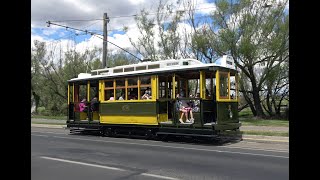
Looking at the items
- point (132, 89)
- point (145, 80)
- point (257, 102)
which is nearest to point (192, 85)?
point (145, 80)

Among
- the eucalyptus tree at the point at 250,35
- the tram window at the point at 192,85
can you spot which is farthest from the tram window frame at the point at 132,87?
the eucalyptus tree at the point at 250,35

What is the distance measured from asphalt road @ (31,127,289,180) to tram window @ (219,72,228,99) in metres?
2.86

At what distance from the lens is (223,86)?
50.2ft

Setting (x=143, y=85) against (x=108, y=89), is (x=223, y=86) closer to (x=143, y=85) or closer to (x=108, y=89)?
(x=143, y=85)

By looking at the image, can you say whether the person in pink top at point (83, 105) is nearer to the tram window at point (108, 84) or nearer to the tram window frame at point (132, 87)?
the tram window at point (108, 84)

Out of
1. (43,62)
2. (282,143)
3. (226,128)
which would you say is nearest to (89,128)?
(226,128)

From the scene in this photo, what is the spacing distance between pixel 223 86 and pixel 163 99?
8.70 feet

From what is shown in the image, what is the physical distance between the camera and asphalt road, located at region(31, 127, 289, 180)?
822 cm

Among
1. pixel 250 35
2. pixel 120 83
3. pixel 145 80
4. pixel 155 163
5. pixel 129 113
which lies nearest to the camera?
pixel 155 163

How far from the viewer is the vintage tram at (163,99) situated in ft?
49.1
